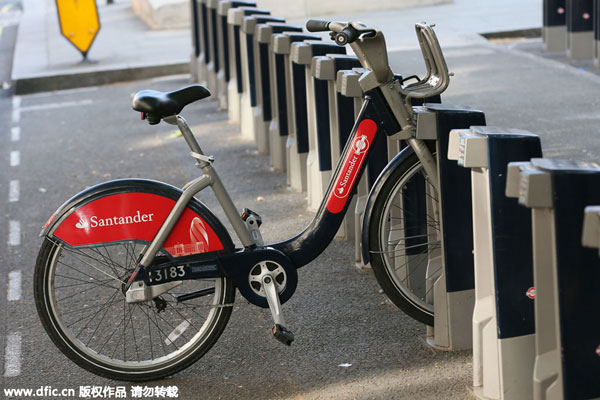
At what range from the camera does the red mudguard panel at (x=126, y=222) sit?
4.12 m

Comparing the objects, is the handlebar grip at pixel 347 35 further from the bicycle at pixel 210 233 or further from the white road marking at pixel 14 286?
the white road marking at pixel 14 286

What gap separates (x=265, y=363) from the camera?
4.47 meters

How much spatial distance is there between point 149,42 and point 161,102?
14289 mm

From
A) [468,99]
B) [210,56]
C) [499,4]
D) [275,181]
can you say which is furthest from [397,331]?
[499,4]

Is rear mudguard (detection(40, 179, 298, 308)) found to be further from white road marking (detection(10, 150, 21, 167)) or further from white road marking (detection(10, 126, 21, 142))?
white road marking (detection(10, 126, 21, 142))

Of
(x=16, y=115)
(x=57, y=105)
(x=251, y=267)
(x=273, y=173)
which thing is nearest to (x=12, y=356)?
(x=251, y=267)

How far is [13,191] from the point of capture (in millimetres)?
8398

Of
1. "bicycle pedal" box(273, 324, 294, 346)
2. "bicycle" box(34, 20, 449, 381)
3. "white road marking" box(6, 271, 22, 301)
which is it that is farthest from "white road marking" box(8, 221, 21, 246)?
"bicycle pedal" box(273, 324, 294, 346)

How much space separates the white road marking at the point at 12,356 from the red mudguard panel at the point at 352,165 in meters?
1.76

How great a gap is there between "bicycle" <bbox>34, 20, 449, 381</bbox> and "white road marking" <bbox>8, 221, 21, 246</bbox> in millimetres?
2517

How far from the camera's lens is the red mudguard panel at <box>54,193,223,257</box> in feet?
13.5

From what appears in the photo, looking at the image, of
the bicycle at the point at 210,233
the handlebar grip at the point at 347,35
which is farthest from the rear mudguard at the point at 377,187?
the handlebar grip at the point at 347,35

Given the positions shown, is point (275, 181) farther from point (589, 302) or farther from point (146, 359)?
point (589, 302)

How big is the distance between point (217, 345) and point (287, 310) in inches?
21.3
